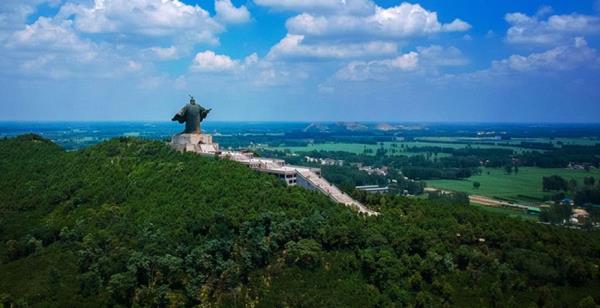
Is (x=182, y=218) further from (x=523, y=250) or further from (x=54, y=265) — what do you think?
(x=523, y=250)

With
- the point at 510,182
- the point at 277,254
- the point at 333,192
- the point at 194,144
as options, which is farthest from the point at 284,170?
the point at 510,182

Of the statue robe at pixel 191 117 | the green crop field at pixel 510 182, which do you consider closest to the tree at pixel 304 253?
the statue robe at pixel 191 117

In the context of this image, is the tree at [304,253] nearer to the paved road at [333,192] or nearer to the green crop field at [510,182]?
the paved road at [333,192]

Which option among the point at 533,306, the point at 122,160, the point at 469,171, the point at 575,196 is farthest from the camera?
the point at 469,171

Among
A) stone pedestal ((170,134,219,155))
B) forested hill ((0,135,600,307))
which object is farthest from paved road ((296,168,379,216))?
stone pedestal ((170,134,219,155))

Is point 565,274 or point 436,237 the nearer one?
point 565,274

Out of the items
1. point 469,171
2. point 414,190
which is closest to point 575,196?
point 414,190

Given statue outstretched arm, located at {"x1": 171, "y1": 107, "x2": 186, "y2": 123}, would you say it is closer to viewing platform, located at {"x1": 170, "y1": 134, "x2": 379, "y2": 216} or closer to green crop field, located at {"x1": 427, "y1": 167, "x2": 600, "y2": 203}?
viewing platform, located at {"x1": 170, "y1": 134, "x2": 379, "y2": 216}
